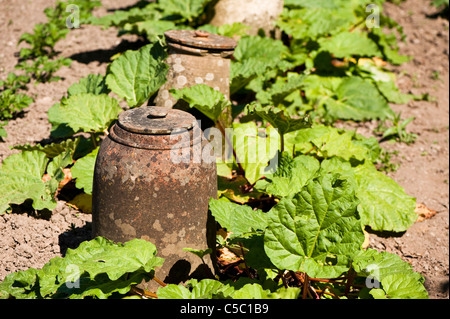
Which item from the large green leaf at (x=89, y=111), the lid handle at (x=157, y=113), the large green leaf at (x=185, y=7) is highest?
the large green leaf at (x=185, y=7)

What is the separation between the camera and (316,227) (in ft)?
7.70

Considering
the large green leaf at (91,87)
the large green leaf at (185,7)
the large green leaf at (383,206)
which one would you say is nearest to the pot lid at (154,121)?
the large green leaf at (91,87)

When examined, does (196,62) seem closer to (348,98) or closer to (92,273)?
(92,273)

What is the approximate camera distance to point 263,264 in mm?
2488

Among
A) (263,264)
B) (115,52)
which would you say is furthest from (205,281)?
(115,52)

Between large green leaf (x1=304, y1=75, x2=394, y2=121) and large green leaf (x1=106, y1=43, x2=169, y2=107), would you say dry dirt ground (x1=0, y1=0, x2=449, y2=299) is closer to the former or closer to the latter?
large green leaf (x1=304, y1=75, x2=394, y2=121)

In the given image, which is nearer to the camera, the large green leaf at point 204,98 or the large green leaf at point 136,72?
the large green leaf at point 204,98

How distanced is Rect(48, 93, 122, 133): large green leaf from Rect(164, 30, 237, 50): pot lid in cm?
62

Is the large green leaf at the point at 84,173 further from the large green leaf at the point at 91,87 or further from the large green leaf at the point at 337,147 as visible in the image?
the large green leaf at the point at 337,147

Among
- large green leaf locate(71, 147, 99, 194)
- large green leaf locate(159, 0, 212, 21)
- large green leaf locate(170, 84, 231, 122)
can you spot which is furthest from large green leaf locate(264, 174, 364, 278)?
large green leaf locate(159, 0, 212, 21)

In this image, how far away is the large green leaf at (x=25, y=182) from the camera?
315 centimetres

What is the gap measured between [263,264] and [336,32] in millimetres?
3945

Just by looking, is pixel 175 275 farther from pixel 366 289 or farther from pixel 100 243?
pixel 366 289

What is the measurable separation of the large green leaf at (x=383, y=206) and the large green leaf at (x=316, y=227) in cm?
109
